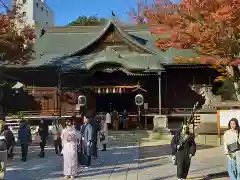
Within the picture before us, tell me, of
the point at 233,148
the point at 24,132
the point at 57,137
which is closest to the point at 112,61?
the point at 57,137

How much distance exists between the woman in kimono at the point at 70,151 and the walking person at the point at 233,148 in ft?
13.6

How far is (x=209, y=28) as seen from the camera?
1088cm

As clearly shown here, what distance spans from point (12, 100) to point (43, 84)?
7.89 ft

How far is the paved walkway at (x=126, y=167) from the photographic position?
11.0 metres

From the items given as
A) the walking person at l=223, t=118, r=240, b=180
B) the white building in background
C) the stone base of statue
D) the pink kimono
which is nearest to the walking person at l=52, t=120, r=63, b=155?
the pink kimono

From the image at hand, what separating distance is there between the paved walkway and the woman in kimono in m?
0.30

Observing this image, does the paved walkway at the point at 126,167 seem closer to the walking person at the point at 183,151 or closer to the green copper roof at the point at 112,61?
the walking person at the point at 183,151

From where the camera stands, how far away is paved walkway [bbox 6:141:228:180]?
1098 cm

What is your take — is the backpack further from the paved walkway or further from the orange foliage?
the orange foliage

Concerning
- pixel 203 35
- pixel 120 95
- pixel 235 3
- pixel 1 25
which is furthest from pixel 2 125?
pixel 120 95

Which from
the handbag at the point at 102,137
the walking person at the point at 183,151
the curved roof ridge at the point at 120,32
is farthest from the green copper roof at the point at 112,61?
the walking person at the point at 183,151

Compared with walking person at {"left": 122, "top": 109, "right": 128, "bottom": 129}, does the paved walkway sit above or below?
below

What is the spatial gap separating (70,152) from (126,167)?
2371mm

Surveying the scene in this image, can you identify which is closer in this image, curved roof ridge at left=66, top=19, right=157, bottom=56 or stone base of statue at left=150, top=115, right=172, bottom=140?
stone base of statue at left=150, top=115, right=172, bottom=140
